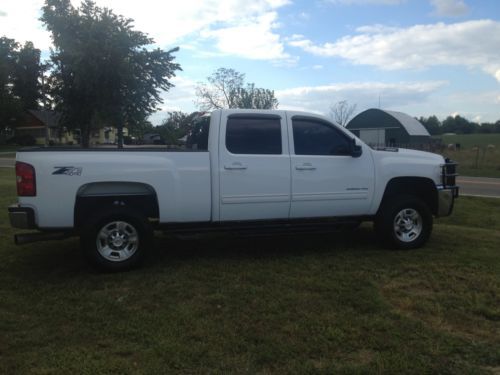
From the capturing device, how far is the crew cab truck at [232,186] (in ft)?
18.1

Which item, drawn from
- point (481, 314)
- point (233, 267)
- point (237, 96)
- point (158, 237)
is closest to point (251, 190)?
point (233, 267)

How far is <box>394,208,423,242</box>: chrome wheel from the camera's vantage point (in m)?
6.90

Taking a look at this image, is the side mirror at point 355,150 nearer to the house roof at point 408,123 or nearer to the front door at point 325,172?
the front door at point 325,172

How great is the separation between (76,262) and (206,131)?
7.84 feet

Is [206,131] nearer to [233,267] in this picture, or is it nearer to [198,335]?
[233,267]

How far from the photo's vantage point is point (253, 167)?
244 inches

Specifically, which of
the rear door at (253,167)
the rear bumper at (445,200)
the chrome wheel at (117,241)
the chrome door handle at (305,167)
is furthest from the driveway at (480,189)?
the chrome wheel at (117,241)

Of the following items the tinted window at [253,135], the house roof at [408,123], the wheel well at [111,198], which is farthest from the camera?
the house roof at [408,123]

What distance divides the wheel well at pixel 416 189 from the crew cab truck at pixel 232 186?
0.02 metres

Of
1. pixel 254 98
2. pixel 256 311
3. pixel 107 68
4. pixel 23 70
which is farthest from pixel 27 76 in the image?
pixel 256 311

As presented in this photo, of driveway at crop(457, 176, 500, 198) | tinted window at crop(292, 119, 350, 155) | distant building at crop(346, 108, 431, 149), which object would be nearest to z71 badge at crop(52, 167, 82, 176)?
tinted window at crop(292, 119, 350, 155)

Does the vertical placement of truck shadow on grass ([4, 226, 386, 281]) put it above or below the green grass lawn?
above

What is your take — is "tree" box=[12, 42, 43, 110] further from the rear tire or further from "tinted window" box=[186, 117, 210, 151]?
Result: the rear tire

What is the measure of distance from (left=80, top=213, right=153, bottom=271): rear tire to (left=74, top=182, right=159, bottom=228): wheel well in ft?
0.39
